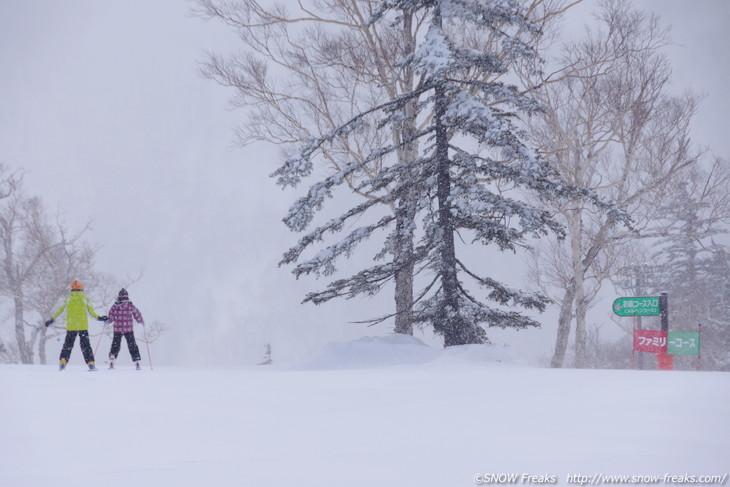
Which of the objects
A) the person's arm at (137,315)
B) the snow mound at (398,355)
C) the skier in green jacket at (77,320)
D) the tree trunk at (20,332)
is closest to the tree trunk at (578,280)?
the snow mound at (398,355)

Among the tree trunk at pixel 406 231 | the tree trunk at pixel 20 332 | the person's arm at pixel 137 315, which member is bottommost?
the tree trunk at pixel 20 332

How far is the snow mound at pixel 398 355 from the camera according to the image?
31.1ft

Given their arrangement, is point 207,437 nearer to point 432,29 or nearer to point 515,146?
point 515,146

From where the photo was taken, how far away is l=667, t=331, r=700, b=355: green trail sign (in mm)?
11711

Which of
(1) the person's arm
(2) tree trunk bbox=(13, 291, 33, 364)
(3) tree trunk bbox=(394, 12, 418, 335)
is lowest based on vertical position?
(2) tree trunk bbox=(13, 291, 33, 364)

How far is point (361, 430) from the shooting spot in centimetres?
433

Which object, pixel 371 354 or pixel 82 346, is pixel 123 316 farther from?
pixel 371 354

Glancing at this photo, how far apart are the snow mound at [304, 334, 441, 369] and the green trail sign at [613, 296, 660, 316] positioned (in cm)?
497

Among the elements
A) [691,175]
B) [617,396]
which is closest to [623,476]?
[617,396]

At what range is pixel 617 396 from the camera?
5.73 metres

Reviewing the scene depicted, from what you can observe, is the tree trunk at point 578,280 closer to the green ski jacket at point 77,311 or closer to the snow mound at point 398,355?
the snow mound at point 398,355

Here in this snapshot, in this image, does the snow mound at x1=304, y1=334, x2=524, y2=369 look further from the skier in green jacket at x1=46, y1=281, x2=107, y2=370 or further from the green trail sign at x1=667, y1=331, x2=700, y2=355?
the skier in green jacket at x1=46, y1=281, x2=107, y2=370

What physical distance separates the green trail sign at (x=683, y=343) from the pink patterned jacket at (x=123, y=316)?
37.6 feet

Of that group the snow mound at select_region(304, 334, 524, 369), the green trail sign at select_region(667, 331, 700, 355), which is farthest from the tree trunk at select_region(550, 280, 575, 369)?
the snow mound at select_region(304, 334, 524, 369)
